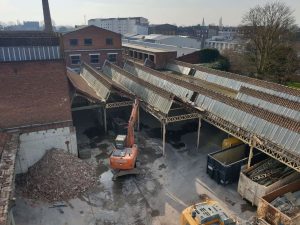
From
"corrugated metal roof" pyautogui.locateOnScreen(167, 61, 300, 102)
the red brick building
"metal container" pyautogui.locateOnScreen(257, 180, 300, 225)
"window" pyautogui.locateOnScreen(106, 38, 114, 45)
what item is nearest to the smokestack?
the red brick building

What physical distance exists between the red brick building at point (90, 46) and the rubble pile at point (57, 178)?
25146mm

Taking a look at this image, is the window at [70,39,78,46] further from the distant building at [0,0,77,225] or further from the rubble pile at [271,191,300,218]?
the rubble pile at [271,191,300,218]

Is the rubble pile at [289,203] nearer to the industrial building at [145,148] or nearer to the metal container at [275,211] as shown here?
the industrial building at [145,148]

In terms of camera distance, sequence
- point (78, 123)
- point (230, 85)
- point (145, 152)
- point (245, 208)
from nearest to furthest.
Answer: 1. point (245, 208)
2. point (145, 152)
3. point (78, 123)
4. point (230, 85)

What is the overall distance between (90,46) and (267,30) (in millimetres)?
27642

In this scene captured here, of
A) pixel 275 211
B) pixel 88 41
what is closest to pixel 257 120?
pixel 275 211

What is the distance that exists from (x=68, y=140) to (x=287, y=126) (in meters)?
15.9

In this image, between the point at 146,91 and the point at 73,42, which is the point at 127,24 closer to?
the point at 73,42

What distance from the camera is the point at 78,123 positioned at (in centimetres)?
2870

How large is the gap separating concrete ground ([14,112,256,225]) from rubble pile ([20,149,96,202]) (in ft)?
1.94

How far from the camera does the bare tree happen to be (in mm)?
37719

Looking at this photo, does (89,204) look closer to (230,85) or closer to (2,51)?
(2,51)

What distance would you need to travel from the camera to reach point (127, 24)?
127875 mm

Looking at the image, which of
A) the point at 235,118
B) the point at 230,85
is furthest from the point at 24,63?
the point at 230,85
